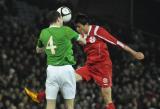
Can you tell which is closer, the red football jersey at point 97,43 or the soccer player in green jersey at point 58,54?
the soccer player in green jersey at point 58,54

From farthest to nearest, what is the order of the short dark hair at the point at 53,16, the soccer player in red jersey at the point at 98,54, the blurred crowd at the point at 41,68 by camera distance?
the blurred crowd at the point at 41,68 < the soccer player in red jersey at the point at 98,54 < the short dark hair at the point at 53,16

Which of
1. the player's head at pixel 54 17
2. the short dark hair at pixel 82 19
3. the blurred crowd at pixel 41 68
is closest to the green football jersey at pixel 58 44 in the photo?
the player's head at pixel 54 17

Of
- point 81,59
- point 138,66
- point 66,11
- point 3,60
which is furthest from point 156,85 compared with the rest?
point 66,11

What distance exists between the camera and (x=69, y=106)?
39.6ft

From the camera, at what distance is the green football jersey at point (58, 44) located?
38.9ft

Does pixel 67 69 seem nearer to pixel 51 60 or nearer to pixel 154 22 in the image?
pixel 51 60

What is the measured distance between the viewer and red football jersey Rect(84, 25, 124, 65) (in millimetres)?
13641

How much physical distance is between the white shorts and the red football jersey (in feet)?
5.79

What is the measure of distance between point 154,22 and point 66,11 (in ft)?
50.1

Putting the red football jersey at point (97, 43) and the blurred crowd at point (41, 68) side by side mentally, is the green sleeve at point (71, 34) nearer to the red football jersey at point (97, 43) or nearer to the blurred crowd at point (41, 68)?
the red football jersey at point (97, 43)

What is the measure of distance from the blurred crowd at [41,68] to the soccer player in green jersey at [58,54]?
6.28 metres

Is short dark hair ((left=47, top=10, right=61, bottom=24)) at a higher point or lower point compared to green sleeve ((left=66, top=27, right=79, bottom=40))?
higher

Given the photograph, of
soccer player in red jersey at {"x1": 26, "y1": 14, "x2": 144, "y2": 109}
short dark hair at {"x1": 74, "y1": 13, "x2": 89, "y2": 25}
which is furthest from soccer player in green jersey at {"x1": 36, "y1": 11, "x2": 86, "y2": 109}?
soccer player in red jersey at {"x1": 26, "y1": 14, "x2": 144, "y2": 109}

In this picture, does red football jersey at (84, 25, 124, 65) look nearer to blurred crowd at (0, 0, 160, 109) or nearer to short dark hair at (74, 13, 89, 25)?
short dark hair at (74, 13, 89, 25)
